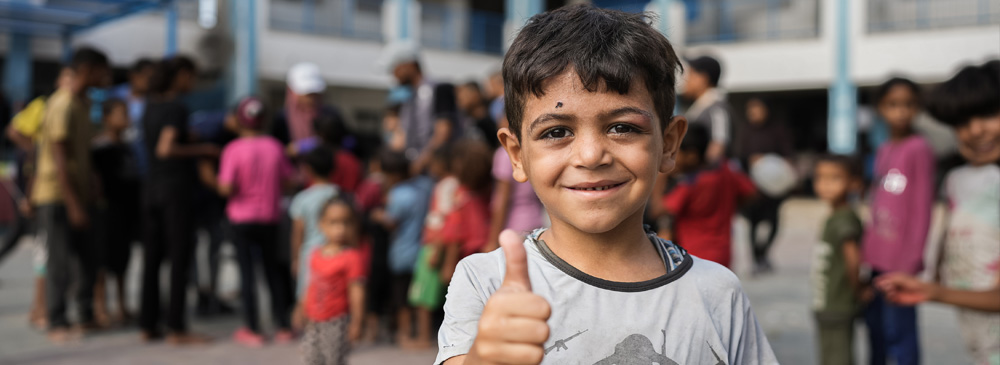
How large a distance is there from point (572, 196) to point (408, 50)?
15.0 feet

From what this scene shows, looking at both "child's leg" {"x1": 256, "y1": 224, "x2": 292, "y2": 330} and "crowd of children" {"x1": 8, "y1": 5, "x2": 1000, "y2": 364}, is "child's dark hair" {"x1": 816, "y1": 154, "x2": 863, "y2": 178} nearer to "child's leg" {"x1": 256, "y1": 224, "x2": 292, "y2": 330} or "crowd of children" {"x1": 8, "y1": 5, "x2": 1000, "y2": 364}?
"crowd of children" {"x1": 8, "y1": 5, "x2": 1000, "y2": 364}

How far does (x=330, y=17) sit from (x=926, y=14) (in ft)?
40.3

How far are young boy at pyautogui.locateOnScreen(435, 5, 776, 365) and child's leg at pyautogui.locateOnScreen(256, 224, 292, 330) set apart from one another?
403 cm

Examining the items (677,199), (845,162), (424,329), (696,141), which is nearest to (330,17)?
(424,329)

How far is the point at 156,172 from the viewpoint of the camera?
5121mm

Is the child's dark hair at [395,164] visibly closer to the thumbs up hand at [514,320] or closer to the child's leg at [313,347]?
the child's leg at [313,347]

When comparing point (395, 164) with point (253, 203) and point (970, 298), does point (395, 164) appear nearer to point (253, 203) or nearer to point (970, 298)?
point (253, 203)

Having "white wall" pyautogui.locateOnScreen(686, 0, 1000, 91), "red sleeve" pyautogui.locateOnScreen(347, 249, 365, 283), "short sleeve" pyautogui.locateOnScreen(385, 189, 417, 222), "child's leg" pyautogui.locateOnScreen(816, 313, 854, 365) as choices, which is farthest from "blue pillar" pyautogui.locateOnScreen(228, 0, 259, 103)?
"child's leg" pyautogui.locateOnScreen(816, 313, 854, 365)

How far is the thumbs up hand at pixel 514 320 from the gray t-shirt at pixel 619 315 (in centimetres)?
24

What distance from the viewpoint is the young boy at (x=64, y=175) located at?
5.01 metres

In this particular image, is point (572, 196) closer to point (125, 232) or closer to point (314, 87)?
point (314, 87)

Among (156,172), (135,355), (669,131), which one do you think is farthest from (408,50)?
(669,131)

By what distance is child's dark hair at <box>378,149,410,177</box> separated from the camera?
17.3 feet

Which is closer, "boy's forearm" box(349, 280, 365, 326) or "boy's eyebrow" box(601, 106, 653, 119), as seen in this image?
"boy's eyebrow" box(601, 106, 653, 119)
